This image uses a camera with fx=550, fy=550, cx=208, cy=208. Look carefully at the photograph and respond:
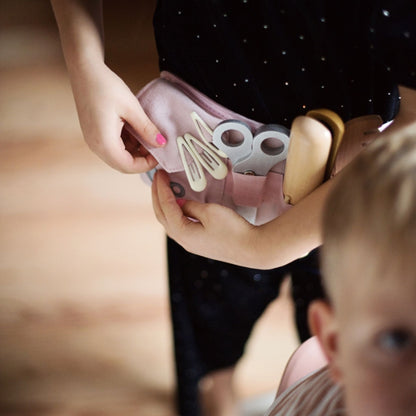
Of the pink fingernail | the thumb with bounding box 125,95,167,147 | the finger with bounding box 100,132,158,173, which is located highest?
the thumb with bounding box 125,95,167,147

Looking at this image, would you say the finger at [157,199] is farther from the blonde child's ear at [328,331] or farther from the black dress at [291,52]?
the blonde child's ear at [328,331]

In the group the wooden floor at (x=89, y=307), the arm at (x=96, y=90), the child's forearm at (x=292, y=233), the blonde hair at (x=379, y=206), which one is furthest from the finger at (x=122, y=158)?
the wooden floor at (x=89, y=307)

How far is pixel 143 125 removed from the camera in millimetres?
448

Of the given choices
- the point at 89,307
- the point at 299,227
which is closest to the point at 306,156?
the point at 299,227

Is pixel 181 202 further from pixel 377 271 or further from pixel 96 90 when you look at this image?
pixel 377 271

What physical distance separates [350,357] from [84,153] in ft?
1.88

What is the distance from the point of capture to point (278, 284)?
2.09 feet

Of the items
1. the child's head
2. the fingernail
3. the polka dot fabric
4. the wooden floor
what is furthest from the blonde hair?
the wooden floor

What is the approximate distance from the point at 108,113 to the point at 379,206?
0.82ft

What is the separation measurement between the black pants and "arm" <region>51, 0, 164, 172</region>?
181mm

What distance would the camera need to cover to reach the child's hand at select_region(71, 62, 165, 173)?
0.43 m

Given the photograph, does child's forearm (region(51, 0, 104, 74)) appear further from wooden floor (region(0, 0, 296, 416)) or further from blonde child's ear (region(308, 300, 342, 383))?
wooden floor (region(0, 0, 296, 416))

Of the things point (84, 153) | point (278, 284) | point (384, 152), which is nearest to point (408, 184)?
point (384, 152)

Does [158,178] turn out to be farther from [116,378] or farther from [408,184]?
[116,378]
